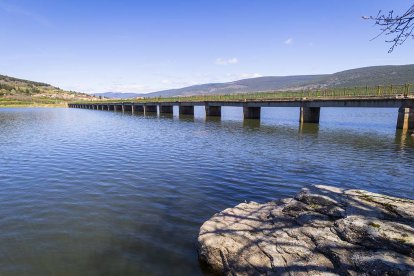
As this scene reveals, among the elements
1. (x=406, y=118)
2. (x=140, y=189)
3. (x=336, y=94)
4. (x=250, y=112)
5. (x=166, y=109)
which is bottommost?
(x=140, y=189)

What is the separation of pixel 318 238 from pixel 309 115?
47.1 m

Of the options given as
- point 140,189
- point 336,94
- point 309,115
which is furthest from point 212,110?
point 140,189

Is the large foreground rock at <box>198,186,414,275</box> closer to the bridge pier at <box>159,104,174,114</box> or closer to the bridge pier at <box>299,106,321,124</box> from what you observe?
the bridge pier at <box>299,106,321,124</box>

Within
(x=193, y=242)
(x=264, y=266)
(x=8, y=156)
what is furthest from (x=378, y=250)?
(x=8, y=156)

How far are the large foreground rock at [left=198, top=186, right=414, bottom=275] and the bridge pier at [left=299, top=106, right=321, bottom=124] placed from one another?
142 feet

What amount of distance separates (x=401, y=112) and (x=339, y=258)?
4121cm

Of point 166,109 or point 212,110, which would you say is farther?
point 166,109

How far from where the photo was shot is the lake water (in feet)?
26.8

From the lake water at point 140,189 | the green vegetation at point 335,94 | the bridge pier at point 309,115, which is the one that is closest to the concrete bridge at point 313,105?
the bridge pier at point 309,115

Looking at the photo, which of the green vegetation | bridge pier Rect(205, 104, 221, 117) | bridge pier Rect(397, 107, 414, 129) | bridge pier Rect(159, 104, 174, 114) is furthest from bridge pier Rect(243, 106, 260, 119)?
bridge pier Rect(159, 104, 174, 114)

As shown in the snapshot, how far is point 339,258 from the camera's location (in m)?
5.91

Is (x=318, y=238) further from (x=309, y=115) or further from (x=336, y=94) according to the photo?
(x=309, y=115)

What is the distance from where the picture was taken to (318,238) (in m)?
6.68

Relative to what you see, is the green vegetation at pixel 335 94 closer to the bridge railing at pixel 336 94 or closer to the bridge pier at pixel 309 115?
the bridge railing at pixel 336 94
